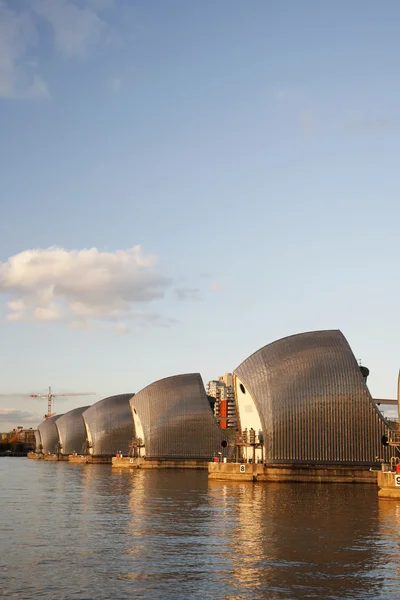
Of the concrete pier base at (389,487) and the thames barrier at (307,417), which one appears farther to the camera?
the thames barrier at (307,417)

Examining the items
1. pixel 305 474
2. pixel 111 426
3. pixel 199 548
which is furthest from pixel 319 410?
pixel 111 426

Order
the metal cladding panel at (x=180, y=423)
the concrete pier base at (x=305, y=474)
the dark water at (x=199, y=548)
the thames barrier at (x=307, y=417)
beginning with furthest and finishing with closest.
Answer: the metal cladding panel at (x=180, y=423) < the thames barrier at (x=307, y=417) < the concrete pier base at (x=305, y=474) < the dark water at (x=199, y=548)

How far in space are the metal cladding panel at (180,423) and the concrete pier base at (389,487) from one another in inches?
2347

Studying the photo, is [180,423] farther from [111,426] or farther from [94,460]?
[94,460]

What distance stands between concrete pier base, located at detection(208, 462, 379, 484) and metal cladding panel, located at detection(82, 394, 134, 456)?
237 ft

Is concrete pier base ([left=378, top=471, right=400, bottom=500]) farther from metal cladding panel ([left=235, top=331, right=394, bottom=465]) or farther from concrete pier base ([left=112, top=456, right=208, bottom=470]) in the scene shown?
concrete pier base ([left=112, top=456, right=208, bottom=470])

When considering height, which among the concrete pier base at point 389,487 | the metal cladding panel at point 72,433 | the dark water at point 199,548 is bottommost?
the dark water at point 199,548

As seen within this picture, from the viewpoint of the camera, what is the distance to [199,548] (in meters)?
31.9

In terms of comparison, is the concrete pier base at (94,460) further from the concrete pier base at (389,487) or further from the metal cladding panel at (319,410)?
the concrete pier base at (389,487)

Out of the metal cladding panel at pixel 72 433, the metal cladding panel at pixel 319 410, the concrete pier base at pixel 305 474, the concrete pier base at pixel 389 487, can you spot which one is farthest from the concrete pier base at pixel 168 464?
the metal cladding panel at pixel 72 433

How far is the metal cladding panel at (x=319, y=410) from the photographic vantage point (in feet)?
258

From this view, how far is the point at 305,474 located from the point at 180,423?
41033 millimetres

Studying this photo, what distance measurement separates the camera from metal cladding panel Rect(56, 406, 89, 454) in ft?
610

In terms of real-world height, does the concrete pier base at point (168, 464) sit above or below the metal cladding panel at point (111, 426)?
below
